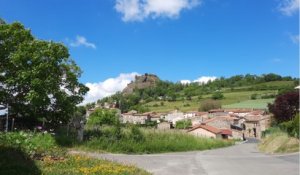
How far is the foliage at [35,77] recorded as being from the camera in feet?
76.2

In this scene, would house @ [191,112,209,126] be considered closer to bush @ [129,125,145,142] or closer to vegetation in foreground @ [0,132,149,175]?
bush @ [129,125,145,142]

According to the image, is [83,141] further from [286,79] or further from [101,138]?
[286,79]

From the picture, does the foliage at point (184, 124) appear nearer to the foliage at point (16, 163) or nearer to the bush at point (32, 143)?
the bush at point (32, 143)

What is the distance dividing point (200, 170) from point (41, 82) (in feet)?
37.8

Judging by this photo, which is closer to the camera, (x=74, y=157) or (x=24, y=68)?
(x=74, y=157)

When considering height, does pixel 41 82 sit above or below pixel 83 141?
above

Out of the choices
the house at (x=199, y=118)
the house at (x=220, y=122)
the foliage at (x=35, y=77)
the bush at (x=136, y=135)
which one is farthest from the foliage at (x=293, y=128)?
the house at (x=199, y=118)

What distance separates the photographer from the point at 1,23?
26094 millimetres

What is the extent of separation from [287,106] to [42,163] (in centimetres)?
3884

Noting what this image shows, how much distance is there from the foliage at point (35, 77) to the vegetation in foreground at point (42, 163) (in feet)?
17.3

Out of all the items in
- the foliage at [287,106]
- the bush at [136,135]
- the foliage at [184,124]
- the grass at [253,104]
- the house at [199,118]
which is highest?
the grass at [253,104]

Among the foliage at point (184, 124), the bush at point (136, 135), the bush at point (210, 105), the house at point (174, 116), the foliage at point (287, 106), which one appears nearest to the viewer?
the bush at point (136, 135)

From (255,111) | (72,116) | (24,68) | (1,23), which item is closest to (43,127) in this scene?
(72,116)

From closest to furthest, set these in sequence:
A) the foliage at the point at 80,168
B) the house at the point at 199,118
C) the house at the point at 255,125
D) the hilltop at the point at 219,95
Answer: the foliage at the point at 80,168, the house at the point at 255,125, the house at the point at 199,118, the hilltop at the point at 219,95
